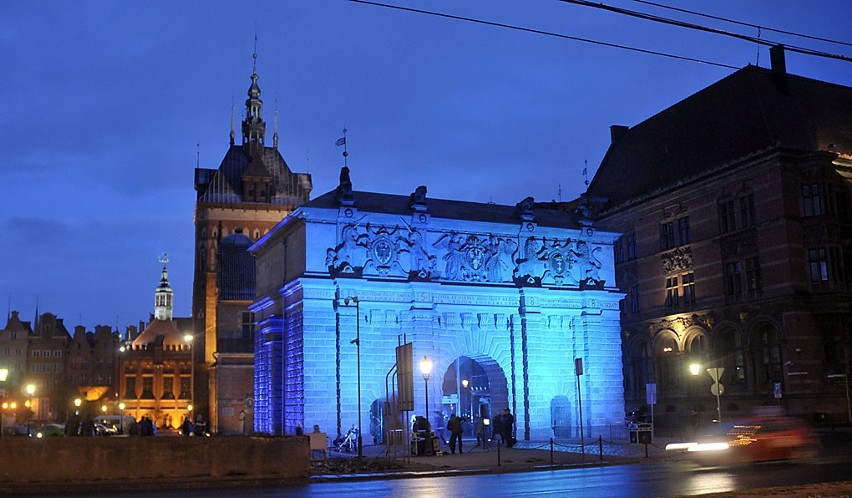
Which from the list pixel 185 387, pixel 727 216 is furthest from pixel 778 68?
pixel 185 387

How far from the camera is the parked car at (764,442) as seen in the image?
Result: 2539 cm

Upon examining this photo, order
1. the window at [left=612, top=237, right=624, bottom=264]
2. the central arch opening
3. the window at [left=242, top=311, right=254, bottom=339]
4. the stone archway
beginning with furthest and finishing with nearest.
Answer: the window at [left=242, top=311, right=254, bottom=339]
the window at [left=612, top=237, right=624, bottom=264]
the stone archway
the central arch opening

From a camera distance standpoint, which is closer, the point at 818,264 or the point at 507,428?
the point at 507,428

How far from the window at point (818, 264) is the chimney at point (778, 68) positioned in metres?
12.4

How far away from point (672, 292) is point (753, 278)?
8.52m

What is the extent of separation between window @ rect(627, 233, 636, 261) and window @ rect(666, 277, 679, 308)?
15.7 ft

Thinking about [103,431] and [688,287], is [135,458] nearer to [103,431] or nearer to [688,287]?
[103,431]

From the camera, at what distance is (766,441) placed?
2536 cm

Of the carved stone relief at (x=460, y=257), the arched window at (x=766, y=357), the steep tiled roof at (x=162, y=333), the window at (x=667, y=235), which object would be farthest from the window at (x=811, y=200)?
the steep tiled roof at (x=162, y=333)

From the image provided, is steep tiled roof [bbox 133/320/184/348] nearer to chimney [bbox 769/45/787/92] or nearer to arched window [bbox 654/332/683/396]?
arched window [bbox 654/332/683/396]

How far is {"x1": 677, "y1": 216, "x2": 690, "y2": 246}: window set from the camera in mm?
61750

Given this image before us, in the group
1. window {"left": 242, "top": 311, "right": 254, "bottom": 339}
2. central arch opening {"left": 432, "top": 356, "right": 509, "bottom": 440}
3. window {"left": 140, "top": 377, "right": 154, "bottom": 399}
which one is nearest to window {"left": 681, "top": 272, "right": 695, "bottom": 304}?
central arch opening {"left": 432, "top": 356, "right": 509, "bottom": 440}

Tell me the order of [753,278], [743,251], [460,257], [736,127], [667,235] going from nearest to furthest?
[460,257], [753,278], [743,251], [736,127], [667,235]

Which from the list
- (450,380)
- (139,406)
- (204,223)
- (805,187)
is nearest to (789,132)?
(805,187)
